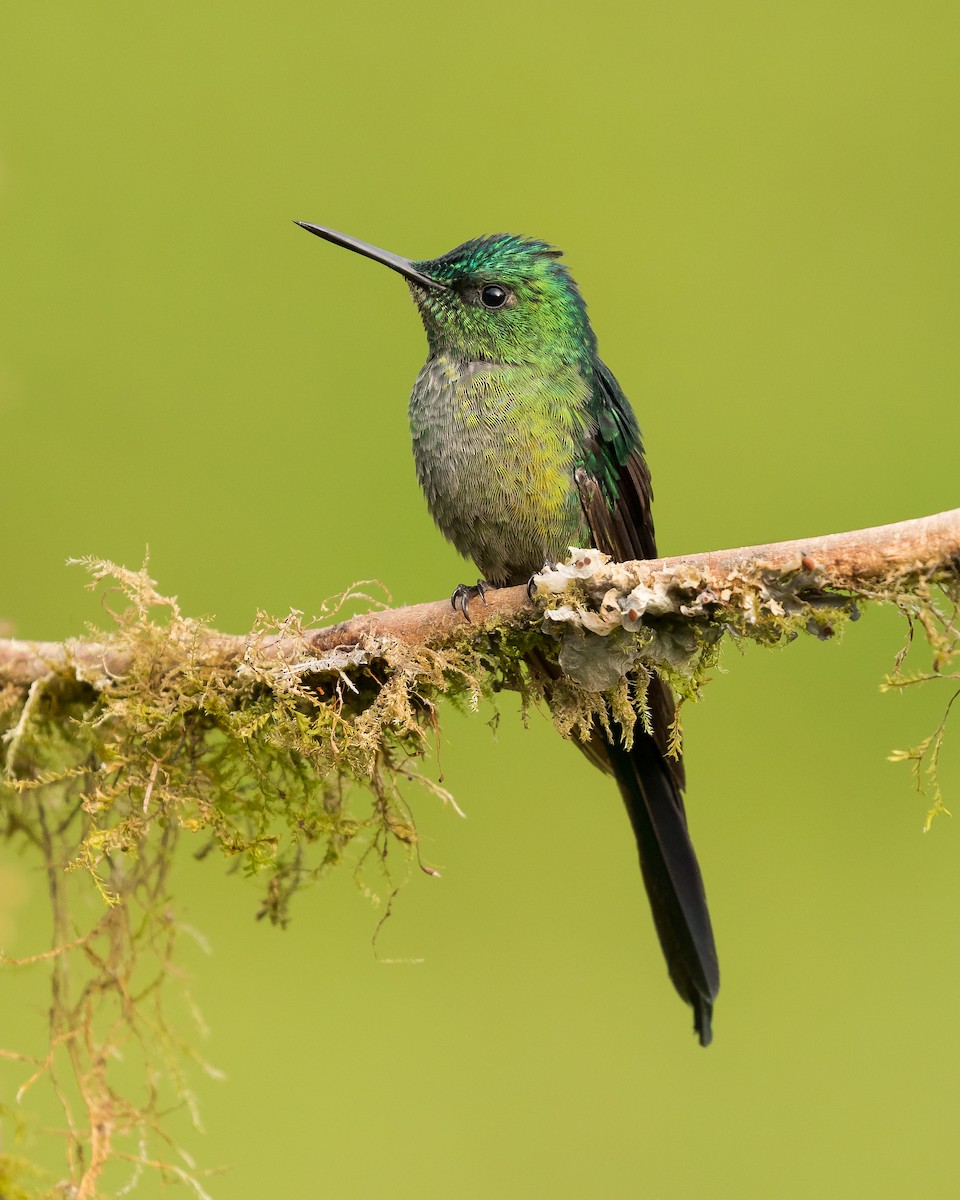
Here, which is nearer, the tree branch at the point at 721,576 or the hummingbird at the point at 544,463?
the tree branch at the point at 721,576

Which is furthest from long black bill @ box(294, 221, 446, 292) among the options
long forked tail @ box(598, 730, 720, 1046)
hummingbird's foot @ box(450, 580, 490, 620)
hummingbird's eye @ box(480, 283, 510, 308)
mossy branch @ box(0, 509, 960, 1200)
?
long forked tail @ box(598, 730, 720, 1046)

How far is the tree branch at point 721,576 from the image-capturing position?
184 centimetres

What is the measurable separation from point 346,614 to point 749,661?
2.62 m

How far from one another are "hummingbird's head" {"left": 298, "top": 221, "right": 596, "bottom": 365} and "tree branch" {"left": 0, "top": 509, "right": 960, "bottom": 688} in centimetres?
86

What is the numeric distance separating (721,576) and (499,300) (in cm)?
133

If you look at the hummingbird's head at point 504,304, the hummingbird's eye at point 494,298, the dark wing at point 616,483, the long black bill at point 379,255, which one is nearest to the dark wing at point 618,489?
the dark wing at point 616,483

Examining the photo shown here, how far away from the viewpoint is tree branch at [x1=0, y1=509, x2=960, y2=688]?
1837mm

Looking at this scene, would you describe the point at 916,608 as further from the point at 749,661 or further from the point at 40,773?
the point at 749,661

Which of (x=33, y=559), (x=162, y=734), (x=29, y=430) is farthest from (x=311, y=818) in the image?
(x=29, y=430)

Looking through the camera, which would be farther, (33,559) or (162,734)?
(33,559)

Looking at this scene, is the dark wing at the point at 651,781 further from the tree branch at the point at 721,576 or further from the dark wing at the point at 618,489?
the tree branch at the point at 721,576

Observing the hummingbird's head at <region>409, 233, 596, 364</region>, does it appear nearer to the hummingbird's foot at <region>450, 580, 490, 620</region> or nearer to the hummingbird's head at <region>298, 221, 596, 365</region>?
the hummingbird's head at <region>298, 221, 596, 365</region>

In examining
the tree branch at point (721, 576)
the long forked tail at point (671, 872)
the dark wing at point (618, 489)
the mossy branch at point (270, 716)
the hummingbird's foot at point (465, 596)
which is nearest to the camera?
the tree branch at point (721, 576)

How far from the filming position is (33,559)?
460 centimetres
